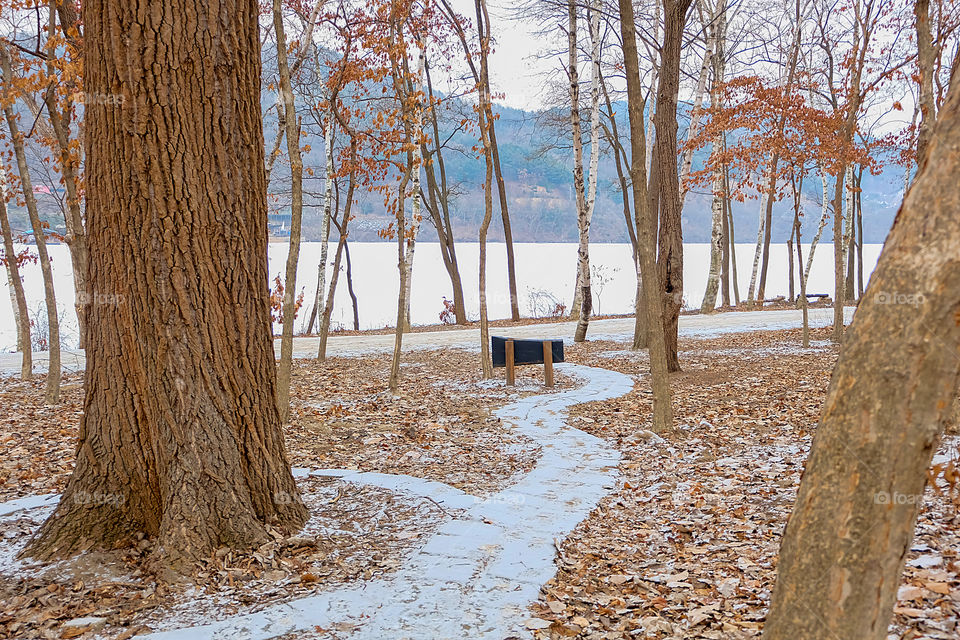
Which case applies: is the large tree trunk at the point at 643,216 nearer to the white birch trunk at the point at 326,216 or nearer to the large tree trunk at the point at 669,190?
the large tree trunk at the point at 669,190

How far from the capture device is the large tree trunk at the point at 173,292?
136 inches

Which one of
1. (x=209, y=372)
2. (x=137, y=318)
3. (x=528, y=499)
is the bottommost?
(x=528, y=499)

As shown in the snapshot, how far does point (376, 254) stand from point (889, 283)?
5338cm

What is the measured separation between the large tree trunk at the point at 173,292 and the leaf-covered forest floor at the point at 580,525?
1.02 feet

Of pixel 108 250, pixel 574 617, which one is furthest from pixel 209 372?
pixel 574 617

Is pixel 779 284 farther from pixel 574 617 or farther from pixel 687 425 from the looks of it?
pixel 574 617

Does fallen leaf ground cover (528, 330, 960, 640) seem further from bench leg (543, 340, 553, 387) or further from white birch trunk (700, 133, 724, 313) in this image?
white birch trunk (700, 133, 724, 313)

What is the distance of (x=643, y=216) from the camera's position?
5887 mm

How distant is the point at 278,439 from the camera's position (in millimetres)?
3992

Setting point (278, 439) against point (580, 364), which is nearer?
point (278, 439)

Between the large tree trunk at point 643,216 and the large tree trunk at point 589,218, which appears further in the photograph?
the large tree trunk at point 589,218

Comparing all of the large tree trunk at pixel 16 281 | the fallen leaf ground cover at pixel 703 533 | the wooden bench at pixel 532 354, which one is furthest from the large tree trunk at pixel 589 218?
the large tree trunk at pixel 16 281

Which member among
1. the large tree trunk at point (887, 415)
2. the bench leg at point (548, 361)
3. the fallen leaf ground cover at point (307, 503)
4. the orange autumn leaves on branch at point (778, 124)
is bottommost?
the fallen leaf ground cover at point (307, 503)

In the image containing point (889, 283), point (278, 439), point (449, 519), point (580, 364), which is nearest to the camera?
point (889, 283)
